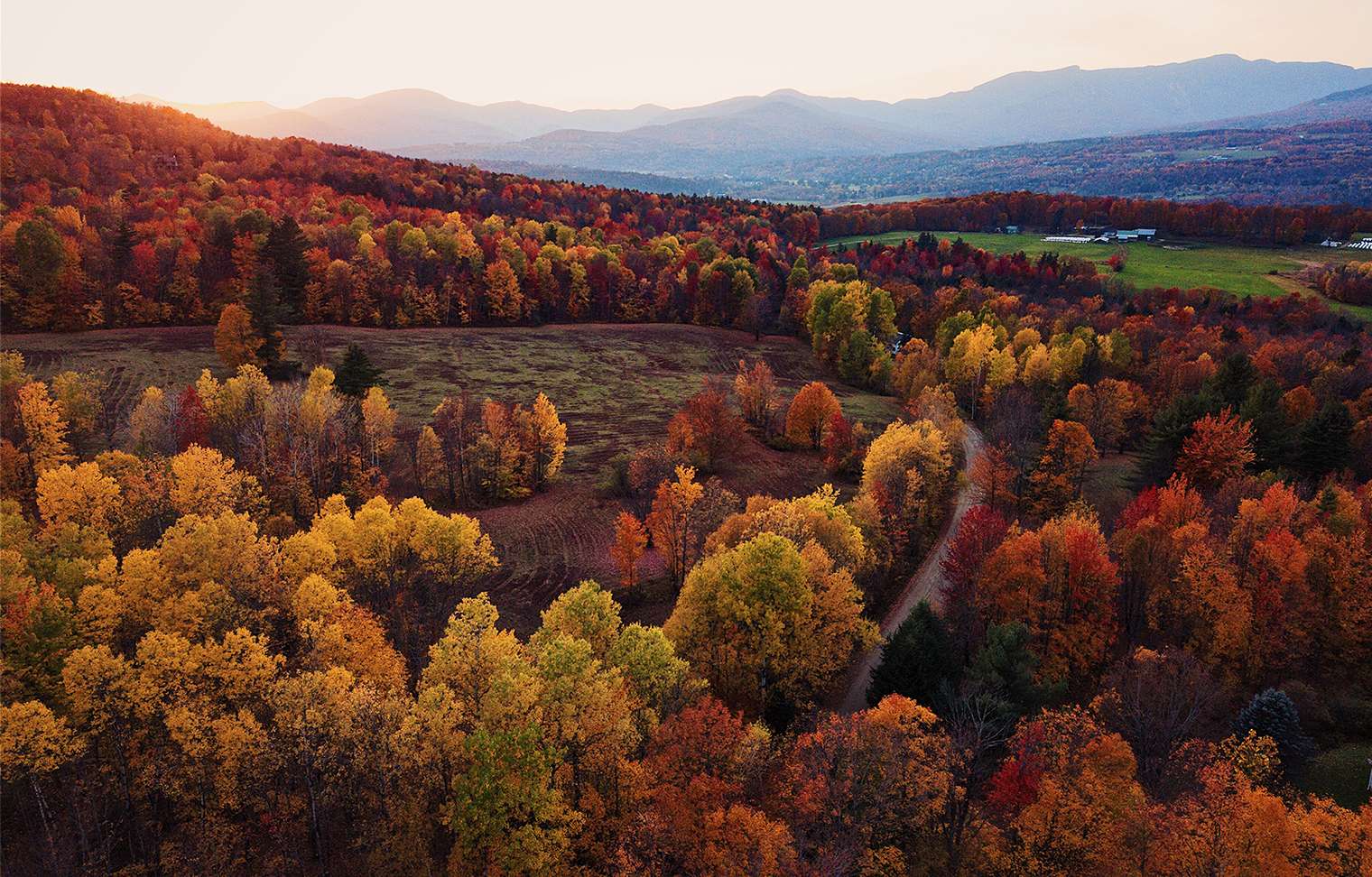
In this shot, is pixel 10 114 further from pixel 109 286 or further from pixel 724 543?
pixel 724 543

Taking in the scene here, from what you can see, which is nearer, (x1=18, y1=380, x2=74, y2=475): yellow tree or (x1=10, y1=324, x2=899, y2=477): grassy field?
(x1=18, y1=380, x2=74, y2=475): yellow tree

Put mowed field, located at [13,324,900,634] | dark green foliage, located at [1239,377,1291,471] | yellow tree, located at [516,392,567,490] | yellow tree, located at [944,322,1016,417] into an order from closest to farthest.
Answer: mowed field, located at [13,324,900,634], dark green foliage, located at [1239,377,1291,471], yellow tree, located at [516,392,567,490], yellow tree, located at [944,322,1016,417]

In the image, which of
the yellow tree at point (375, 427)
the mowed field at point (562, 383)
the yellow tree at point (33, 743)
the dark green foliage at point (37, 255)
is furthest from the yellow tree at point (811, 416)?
the dark green foliage at point (37, 255)

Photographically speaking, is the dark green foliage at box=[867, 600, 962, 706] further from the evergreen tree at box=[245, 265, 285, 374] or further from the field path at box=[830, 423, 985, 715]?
the evergreen tree at box=[245, 265, 285, 374]

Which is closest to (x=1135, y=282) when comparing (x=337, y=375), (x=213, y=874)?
(x=337, y=375)

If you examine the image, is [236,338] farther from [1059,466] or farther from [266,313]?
[1059,466]

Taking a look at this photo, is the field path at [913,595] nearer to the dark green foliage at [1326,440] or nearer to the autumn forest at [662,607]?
the autumn forest at [662,607]

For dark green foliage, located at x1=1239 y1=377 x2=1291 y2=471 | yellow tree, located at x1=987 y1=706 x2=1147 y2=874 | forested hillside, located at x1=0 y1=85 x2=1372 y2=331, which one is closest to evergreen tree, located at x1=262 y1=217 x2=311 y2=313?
forested hillside, located at x1=0 y1=85 x2=1372 y2=331

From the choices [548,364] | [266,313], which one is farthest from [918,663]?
[266,313]
